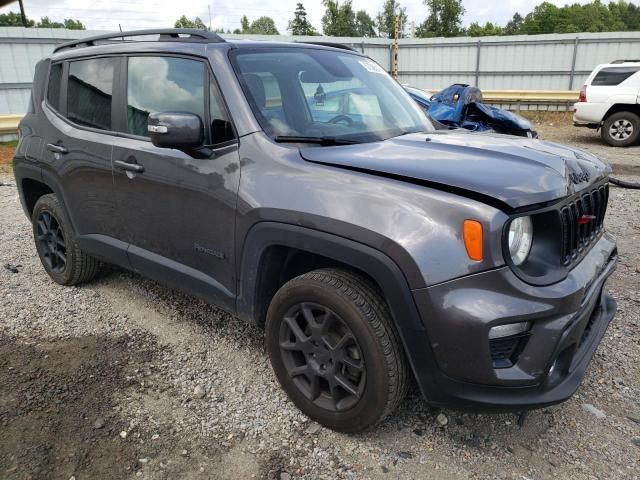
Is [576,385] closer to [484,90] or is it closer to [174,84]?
[174,84]

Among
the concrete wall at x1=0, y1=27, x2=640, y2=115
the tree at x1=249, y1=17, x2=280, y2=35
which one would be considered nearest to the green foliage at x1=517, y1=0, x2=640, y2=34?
the tree at x1=249, y1=17, x2=280, y2=35

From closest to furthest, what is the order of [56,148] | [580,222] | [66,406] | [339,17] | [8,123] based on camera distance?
[580,222] < [66,406] < [56,148] < [8,123] < [339,17]

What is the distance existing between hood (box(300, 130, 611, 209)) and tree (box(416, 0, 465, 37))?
58104mm

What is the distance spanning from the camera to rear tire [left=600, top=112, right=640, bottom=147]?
1149 cm

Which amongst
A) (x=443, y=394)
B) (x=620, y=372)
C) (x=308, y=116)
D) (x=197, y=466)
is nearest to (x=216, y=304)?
(x=197, y=466)

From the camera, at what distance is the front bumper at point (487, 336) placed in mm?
1974

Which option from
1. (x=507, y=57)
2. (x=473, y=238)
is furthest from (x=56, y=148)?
(x=507, y=57)

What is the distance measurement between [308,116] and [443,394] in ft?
5.21

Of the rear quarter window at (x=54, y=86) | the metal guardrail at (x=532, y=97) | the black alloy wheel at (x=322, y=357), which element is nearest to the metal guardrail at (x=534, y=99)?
the metal guardrail at (x=532, y=97)

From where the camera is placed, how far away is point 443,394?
85.7 inches

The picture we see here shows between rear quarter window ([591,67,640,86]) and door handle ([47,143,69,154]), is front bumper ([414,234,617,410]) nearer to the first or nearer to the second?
door handle ([47,143,69,154])

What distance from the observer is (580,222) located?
2.34 m

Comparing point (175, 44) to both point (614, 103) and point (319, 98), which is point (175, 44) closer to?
point (319, 98)

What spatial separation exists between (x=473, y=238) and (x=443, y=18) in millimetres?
60916
